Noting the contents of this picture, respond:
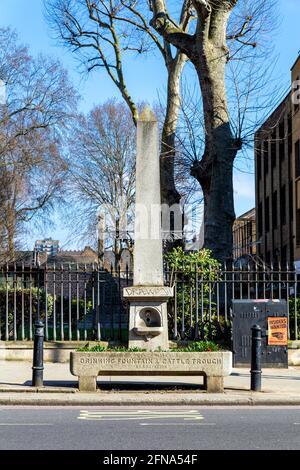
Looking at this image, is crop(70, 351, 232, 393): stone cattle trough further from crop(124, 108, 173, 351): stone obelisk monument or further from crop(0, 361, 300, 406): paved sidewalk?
crop(124, 108, 173, 351): stone obelisk monument

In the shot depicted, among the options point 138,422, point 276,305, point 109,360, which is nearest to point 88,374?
point 109,360

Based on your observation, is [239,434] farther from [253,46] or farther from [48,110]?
[48,110]

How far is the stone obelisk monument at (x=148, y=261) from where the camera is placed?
43.5 feet

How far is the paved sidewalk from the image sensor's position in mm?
11508

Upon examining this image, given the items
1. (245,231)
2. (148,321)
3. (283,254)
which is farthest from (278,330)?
(245,231)

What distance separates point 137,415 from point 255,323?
5443 mm

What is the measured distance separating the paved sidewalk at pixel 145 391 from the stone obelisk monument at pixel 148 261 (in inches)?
34.0

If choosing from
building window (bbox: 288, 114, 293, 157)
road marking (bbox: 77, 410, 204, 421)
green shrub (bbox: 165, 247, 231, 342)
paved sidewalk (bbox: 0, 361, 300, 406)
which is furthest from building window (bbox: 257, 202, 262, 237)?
road marking (bbox: 77, 410, 204, 421)

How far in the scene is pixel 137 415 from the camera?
10.3m

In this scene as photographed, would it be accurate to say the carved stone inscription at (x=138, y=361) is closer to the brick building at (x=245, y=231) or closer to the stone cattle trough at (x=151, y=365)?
the stone cattle trough at (x=151, y=365)

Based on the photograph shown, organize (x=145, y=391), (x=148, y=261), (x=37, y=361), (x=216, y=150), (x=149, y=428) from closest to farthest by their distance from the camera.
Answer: (x=149, y=428)
(x=145, y=391)
(x=37, y=361)
(x=148, y=261)
(x=216, y=150)

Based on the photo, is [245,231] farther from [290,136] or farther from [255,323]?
[255,323]

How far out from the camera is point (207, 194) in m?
21.0
